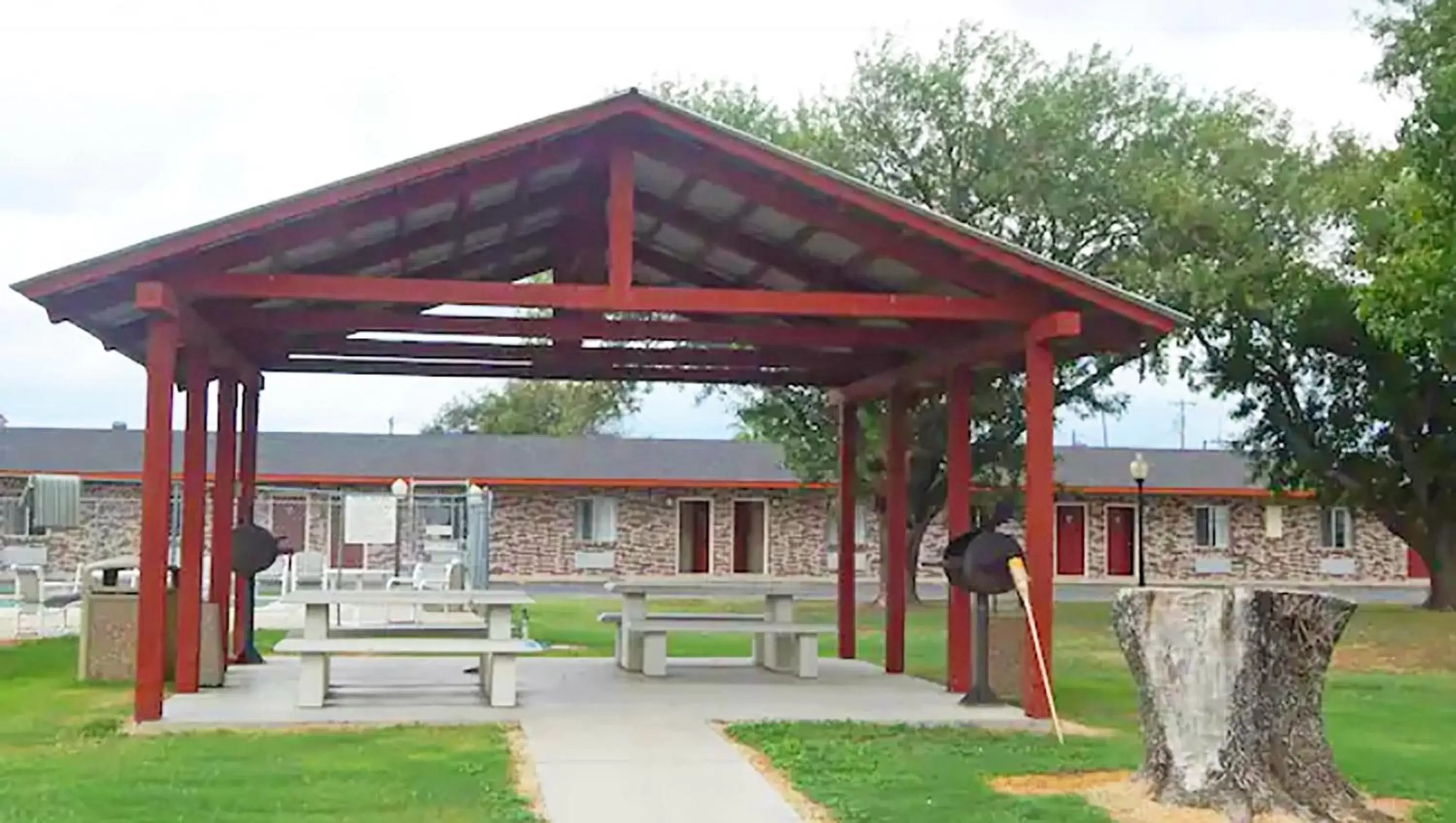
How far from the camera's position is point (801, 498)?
122ft

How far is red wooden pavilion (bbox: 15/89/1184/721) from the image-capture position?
33.4 ft

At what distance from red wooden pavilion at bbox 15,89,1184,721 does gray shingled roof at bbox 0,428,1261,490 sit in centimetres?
2141

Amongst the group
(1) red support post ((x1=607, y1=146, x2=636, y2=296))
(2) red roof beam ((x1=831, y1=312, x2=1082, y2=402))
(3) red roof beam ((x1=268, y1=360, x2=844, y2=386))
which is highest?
(1) red support post ((x1=607, y1=146, x2=636, y2=296))

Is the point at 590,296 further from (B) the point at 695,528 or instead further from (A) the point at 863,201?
(B) the point at 695,528

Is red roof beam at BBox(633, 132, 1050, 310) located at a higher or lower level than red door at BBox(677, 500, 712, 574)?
higher

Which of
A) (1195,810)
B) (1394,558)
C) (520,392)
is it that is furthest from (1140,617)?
(520,392)

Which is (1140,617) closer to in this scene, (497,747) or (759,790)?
(759,790)

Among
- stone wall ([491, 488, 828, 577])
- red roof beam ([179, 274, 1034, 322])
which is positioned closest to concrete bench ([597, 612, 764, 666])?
red roof beam ([179, 274, 1034, 322])

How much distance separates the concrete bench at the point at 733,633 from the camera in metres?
13.3

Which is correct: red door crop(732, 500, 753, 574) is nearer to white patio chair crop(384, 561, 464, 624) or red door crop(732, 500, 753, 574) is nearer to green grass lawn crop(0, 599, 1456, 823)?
white patio chair crop(384, 561, 464, 624)

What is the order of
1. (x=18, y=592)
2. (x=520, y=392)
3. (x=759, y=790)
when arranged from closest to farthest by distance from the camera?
(x=759, y=790)
(x=18, y=592)
(x=520, y=392)

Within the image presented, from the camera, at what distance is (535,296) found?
10.2m

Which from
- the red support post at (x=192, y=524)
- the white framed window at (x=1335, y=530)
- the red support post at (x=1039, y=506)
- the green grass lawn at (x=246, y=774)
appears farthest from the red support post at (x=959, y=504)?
the white framed window at (x=1335, y=530)

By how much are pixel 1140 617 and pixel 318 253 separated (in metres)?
6.31
